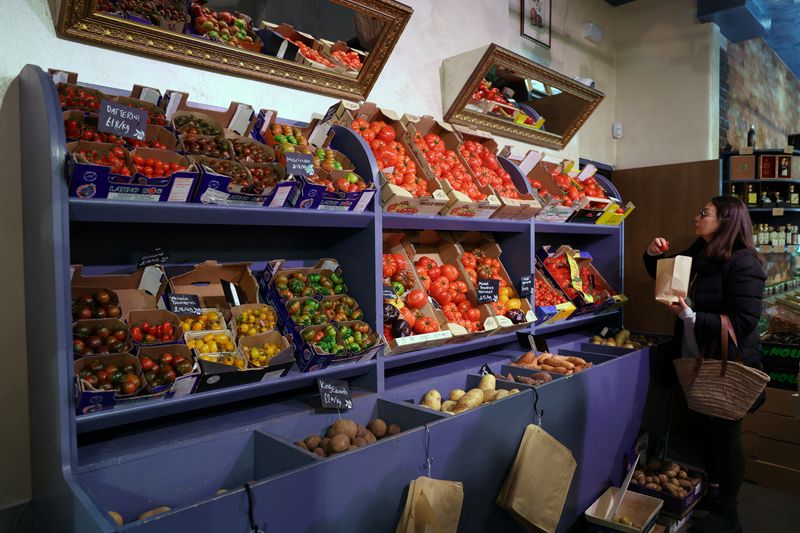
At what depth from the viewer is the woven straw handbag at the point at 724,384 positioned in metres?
3.16

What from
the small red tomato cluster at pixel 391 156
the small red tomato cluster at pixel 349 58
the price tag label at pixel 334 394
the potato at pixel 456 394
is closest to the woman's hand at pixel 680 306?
the potato at pixel 456 394

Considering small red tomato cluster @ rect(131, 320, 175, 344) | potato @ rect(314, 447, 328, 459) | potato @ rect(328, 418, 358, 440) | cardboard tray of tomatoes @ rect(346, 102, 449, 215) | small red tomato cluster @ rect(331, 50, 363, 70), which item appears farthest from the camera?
small red tomato cluster @ rect(331, 50, 363, 70)

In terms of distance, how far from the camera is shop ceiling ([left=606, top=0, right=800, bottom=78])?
5.19m

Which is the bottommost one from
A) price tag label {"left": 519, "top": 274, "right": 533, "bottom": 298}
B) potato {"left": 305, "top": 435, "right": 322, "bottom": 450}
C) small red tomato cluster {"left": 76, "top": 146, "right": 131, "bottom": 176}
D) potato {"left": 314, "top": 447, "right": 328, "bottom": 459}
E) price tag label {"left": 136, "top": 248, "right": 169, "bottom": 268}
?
potato {"left": 314, "top": 447, "right": 328, "bottom": 459}

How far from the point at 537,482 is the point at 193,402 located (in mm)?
1582

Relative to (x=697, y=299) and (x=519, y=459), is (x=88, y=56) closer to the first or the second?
(x=519, y=459)

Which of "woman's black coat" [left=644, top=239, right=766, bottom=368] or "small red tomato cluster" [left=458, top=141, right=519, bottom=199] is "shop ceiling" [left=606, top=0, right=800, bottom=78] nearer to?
"woman's black coat" [left=644, top=239, right=766, bottom=368]

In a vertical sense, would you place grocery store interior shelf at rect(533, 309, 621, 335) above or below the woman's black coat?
below

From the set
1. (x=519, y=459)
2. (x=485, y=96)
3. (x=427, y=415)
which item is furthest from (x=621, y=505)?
(x=485, y=96)

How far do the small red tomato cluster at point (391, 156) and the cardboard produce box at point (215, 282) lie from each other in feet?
2.78

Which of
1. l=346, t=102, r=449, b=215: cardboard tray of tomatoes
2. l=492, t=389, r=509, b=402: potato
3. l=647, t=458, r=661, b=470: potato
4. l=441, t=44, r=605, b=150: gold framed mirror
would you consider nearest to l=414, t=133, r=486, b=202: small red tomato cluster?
l=346, t=102, r=449, b=215: cardboard tray of tomatoes

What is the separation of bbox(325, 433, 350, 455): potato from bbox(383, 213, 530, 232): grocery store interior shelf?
1.02 metres

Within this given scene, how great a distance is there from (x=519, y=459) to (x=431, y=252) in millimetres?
1449

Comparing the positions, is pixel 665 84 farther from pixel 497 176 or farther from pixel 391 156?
pixel 391 156
